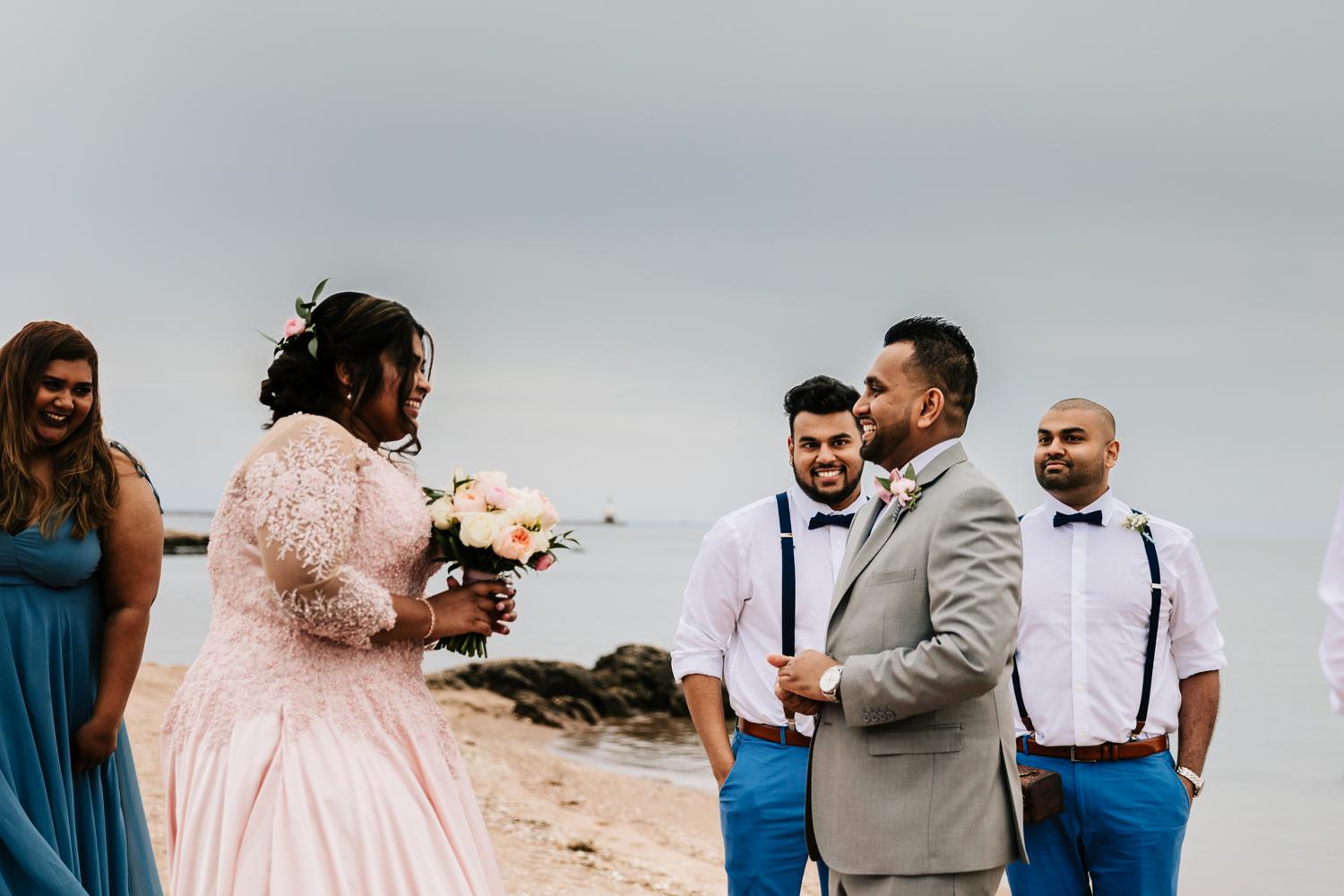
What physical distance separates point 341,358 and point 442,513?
488mm

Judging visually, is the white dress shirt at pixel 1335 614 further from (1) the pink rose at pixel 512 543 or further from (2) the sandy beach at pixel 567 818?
(2) the sandy beach at pixel 567 818

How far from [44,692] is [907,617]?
268cm

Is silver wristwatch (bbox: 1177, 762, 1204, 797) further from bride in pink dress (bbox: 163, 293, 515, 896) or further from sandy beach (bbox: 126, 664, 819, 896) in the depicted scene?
sandy beach (bbox: 126, 664, 819, 896)

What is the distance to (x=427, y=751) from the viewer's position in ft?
10.5

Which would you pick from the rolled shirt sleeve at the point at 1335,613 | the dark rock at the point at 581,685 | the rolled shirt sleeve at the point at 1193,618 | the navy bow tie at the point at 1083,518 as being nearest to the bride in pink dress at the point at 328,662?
the rolled shirt sleeve at the point at 1335,613

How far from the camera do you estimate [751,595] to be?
4.64 m

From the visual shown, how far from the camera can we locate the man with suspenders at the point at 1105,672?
4332mm

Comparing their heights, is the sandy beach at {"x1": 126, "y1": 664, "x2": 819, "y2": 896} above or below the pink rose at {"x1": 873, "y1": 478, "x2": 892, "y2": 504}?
below

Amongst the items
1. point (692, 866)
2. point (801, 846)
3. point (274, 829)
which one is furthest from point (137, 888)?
point (692, 866)

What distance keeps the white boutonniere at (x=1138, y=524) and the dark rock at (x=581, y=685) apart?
16338mm

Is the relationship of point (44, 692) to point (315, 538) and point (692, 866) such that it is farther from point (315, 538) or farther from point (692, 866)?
point (692, 866)

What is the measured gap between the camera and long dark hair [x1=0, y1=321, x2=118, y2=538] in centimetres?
382

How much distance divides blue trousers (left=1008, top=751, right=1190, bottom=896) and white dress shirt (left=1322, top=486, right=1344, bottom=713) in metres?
2.35

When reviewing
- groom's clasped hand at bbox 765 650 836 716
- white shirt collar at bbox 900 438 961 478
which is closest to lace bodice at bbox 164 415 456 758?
groom's clasped hand at bbox 765 650 836 716
